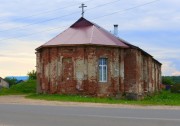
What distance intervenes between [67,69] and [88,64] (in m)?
1.82

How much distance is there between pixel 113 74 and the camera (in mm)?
32531

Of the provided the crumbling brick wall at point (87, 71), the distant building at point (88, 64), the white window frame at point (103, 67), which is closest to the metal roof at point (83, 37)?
the distant building at point (88, 64)

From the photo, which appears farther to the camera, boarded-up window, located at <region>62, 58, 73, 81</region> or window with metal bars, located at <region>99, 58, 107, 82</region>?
window with metal bars, located at <region>99, 58, 107, 82</region>

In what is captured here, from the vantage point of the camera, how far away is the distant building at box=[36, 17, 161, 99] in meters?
31.6

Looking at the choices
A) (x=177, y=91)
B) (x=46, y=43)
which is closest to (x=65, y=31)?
(x=46, y=43)

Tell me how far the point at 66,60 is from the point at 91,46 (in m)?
2.45

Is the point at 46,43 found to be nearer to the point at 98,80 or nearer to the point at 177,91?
the point at 98,80

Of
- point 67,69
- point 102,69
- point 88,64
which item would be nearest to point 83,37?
point 88,64

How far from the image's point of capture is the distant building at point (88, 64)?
104 ft

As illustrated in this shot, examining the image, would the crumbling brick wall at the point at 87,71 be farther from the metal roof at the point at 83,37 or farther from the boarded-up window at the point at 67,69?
the metal roof at the point at 83,37

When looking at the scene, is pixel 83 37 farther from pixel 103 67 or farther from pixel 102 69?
pixel 102 69

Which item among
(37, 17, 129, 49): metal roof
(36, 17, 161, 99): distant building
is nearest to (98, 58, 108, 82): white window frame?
(36, 17, 161, 99): distant building

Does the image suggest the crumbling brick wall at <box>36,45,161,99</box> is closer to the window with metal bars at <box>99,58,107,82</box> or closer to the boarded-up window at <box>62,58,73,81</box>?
the boarded-up window at <box>62,58,73,81</box>

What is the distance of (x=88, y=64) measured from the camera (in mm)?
31578
